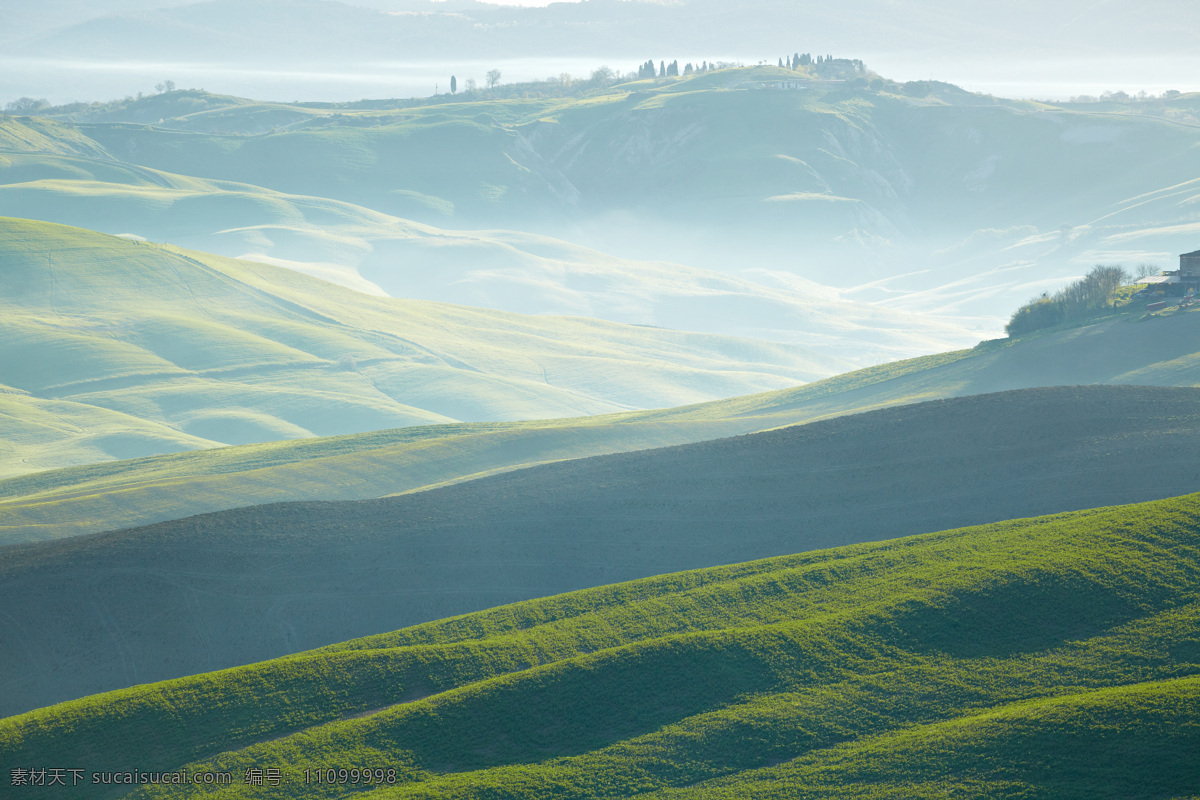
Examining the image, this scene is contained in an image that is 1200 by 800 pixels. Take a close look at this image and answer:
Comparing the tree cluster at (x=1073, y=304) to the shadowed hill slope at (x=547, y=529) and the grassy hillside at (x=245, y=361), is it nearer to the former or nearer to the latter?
the shadowed hill slope at (x=547, y=529)

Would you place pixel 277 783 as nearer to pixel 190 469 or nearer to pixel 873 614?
pixel 873 614

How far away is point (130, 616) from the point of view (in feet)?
132

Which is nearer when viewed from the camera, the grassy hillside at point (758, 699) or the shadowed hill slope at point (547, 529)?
the grassy hillside at point (758, 699)

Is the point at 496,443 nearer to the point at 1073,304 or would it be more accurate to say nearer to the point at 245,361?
the point at 1073,304

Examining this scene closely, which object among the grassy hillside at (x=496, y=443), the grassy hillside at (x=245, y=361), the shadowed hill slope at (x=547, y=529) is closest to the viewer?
the shadowed hill slope at (x=547, y=529)

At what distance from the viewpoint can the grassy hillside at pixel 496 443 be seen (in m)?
60.8

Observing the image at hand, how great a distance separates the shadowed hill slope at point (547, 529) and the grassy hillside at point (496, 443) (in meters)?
10.9

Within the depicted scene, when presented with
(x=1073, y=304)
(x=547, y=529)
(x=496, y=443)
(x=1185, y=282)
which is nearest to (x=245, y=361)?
(x=496, y=443)

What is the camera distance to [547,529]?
48344mm

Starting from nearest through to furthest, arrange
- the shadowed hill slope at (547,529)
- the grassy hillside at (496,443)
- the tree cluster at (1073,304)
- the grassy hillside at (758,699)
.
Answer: the grassy hillside at (758,699) → the shadowed hill slope at (547,529) → the grassy hillside at (496,443) → the tree cluster at (1073,304)

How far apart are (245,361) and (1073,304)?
327 feet

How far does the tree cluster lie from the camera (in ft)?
271

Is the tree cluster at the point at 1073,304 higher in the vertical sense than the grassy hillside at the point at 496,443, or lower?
higher

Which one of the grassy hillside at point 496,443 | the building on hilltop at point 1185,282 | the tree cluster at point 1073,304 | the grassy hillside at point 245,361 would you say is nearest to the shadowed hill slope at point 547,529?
the grassy hillside at point 496,443
